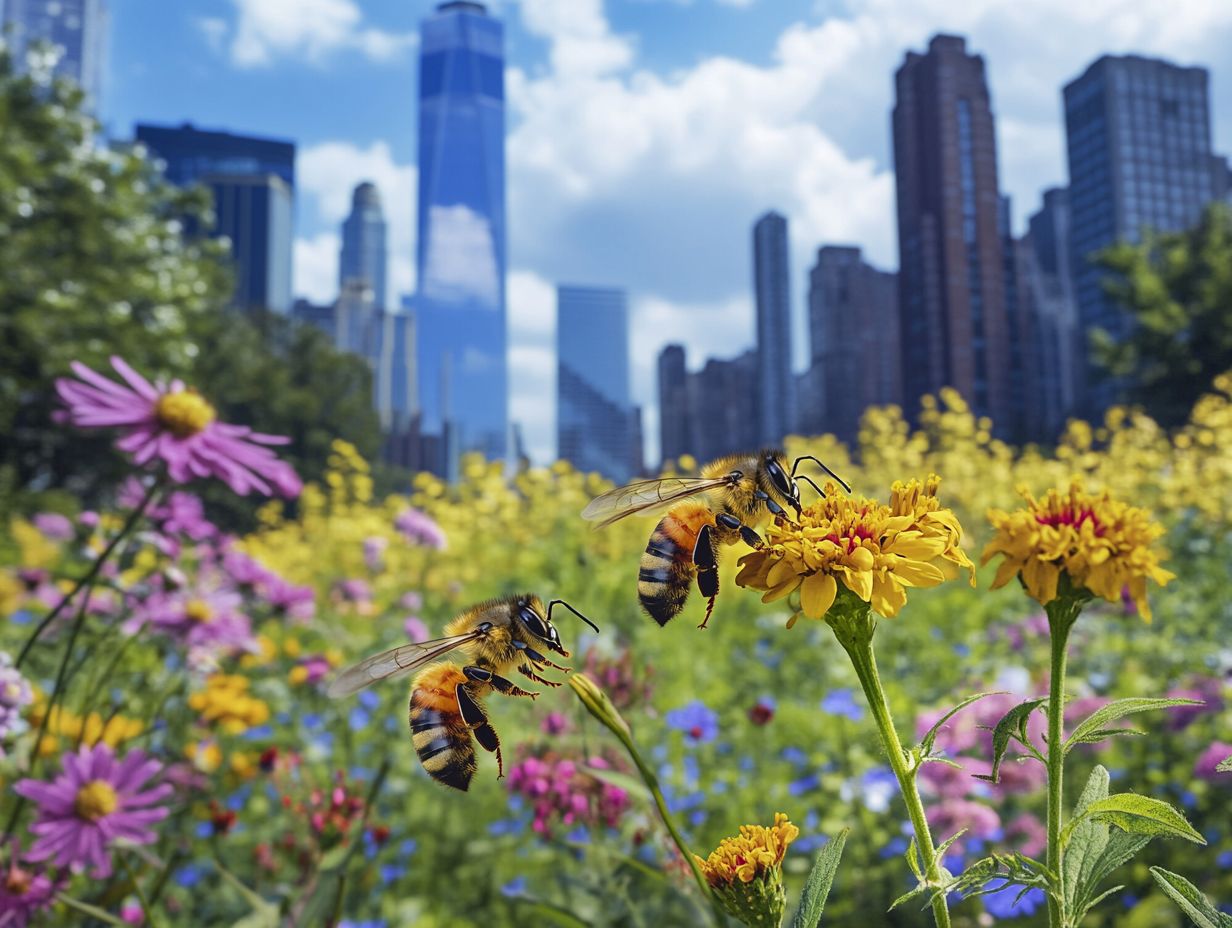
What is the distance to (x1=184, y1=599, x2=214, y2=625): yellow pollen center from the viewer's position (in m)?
1.68

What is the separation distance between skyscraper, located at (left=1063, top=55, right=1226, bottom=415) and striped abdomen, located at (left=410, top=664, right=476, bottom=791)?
52115mm

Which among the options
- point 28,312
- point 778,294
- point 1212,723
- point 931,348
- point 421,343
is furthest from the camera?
point 421,343

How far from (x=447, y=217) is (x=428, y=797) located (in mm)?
88180

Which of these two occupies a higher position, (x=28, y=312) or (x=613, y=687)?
(x=28, y=312)

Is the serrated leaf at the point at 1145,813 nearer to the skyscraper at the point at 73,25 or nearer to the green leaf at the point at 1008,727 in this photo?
the green leaf at the point at 1008,727

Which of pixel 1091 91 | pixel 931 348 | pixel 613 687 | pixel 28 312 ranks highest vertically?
pixel 1091 91

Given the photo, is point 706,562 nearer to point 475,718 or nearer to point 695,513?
point 695,513

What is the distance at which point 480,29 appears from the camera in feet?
279

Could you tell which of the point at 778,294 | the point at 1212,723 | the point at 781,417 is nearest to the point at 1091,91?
the point at 778,294

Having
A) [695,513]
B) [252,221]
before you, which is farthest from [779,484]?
[252,221]

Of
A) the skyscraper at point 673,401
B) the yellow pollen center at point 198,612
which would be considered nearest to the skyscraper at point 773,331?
the skyscraper at point 673,401

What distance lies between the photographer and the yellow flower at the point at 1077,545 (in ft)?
1.78

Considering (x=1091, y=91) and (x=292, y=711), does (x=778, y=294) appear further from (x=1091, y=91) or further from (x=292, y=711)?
(x=292, y=711)

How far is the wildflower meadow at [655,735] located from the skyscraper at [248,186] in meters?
105
